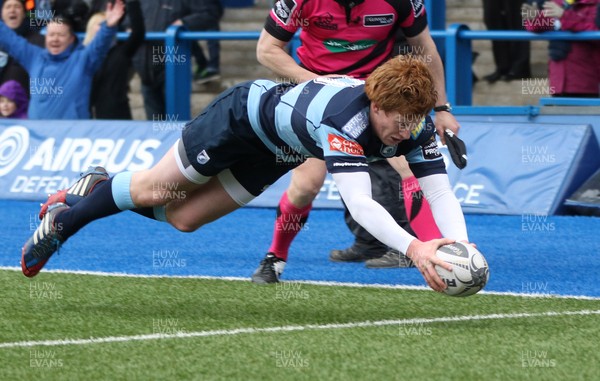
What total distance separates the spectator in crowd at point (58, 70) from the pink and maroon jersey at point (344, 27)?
6308mm

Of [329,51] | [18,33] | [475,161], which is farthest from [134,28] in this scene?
[329,51]

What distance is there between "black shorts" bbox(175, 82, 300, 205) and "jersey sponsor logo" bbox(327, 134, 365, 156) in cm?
75

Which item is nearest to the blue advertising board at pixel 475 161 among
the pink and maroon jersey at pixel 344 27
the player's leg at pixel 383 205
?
the player's leg at pixel 383 205

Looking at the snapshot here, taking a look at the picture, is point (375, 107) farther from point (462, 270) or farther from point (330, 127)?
point (462, 270)

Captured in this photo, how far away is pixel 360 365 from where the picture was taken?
5777mm

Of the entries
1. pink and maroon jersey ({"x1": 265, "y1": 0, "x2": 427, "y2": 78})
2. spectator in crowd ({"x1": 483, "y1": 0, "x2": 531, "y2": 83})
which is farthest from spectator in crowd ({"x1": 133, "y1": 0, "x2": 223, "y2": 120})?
pink and maroon jersey ({"x1": 265, "y1": 0, "x2": 427, "y2": 78})

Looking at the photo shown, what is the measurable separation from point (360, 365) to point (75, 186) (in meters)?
2.79

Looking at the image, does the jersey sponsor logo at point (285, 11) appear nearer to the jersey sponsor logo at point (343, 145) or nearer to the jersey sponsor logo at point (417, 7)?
the jersey sponsor logo at point (417, 7)

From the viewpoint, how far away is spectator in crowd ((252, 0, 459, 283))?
26.9ft

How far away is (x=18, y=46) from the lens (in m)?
14.7

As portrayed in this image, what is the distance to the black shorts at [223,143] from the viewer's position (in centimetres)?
704

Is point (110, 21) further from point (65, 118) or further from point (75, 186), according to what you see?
point (75, 186)

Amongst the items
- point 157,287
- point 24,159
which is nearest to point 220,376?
point 157,287

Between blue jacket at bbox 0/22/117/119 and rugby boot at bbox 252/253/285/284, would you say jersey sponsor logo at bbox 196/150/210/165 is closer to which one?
rugby boot at bbox 252/253/285/284
